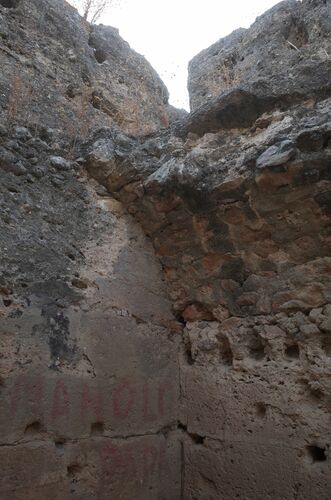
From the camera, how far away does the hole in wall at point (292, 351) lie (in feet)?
9.85

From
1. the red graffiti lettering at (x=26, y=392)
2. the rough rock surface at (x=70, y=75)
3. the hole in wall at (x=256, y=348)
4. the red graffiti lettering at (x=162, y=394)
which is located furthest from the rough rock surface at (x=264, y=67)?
the red graffiti lettering at (x=26, y=392)

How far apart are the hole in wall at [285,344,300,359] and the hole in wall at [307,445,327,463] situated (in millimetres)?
584

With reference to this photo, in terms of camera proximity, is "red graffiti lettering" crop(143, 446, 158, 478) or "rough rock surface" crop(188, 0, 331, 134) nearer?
"red graffiti lettering" crop(143, 446, 158, 478)

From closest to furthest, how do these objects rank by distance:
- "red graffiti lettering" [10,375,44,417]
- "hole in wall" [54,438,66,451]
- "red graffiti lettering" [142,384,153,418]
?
"red graffiti lettering" [10,375,44,417], "hole in wall" [54,438,66,451], "red graffiti lettering" [142,384,153,418]

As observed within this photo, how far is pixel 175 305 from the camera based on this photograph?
3.61 meters

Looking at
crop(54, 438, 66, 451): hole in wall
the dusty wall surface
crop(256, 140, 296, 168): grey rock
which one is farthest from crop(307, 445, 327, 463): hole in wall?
crop(256, 140, 296, 168): grey rock

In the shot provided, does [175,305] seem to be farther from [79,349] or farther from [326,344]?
[326,344]

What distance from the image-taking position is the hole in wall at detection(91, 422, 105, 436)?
2.87 meters

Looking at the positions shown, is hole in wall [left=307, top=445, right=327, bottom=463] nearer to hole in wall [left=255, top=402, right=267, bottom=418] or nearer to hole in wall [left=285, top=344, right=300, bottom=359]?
hole in wall [left=255, top=402, right=267, bottom=418]

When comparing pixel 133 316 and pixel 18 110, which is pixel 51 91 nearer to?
pixel 18 110

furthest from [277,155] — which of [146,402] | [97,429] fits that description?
[97,429]

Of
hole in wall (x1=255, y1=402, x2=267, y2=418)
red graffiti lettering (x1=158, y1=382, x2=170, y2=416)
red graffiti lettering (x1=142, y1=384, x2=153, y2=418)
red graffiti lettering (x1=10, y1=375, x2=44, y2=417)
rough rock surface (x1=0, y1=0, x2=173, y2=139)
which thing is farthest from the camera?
rough rock surface (x1=0, y1=0, x2=173, y2=139)

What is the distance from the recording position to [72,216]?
131 inches

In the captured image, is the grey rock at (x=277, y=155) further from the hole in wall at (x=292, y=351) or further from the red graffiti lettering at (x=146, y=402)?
the red graffiti lettering at (x=146, y=402)
